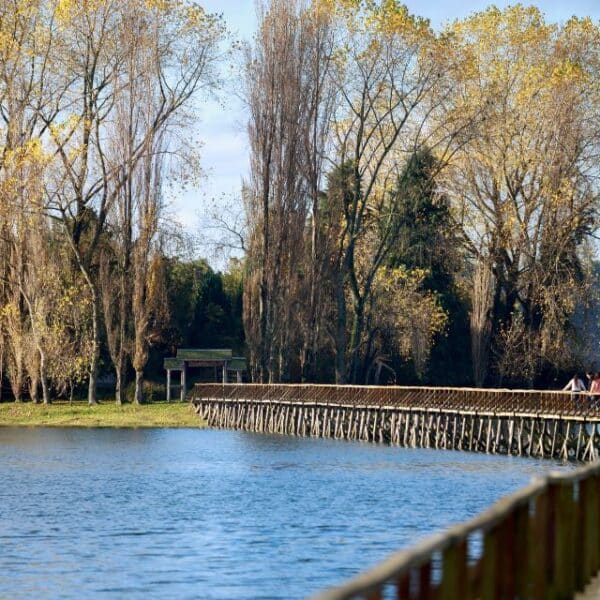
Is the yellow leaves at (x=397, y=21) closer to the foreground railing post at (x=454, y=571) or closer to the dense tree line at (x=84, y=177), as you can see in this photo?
the dense tree line at (x=84, y=177)

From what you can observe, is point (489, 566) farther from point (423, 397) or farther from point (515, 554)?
point (423, 397)

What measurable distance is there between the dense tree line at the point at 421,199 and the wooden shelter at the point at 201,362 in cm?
431

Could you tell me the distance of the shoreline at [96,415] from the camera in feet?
204

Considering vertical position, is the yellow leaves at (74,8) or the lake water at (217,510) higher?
the yellow leaves at (74,8)

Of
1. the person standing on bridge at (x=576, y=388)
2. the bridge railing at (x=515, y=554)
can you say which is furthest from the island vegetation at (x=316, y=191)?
the bridge railing at (x=515, y=554)

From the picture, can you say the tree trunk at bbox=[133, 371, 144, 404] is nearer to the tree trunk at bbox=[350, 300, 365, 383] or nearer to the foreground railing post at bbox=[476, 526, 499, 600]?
the tree trunk at bbox=[350, 300, 365, 383]

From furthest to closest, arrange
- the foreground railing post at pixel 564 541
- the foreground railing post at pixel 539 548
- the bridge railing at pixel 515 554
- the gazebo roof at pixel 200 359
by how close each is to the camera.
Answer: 1. the gazebo roof at pixel 200 359
2. the foreground railing post at pixel 564 541
3. the foreground railing post at pixel 539 548
4. the bridge railing at pixel 515 554

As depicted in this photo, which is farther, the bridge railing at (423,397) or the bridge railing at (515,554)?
the bridge railing at (423,397)

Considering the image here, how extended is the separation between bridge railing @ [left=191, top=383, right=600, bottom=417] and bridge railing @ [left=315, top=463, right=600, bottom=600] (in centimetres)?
3117

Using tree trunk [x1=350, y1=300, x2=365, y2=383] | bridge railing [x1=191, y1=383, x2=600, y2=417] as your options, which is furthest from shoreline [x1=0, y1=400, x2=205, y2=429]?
tree trunk [x1=350, y1=300, x2=365, y2=383]

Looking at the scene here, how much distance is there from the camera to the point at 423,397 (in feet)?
179

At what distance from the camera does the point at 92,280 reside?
216ft

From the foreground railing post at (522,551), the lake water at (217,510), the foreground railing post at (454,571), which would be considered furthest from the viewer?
the lake water at (217,510)

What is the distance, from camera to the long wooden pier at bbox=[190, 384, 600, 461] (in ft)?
153
